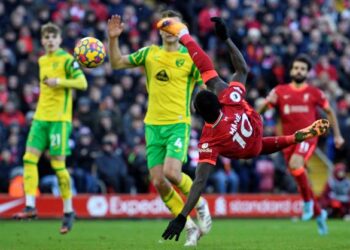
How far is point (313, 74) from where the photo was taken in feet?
84.2

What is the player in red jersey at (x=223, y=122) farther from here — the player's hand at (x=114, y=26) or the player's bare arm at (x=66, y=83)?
the player's bare arm at (x=66, y=83)

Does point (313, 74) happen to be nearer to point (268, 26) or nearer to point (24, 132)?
point (268, 26)

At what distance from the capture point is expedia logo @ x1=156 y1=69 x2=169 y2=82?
1257cm

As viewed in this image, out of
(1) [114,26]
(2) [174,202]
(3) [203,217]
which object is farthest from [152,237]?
(1) [114,26]

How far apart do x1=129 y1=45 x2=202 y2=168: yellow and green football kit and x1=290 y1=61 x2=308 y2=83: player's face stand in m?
3.51

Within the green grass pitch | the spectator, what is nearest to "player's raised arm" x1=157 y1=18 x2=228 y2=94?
the green grass pitch

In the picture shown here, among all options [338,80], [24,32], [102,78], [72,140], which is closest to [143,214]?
[72,140]

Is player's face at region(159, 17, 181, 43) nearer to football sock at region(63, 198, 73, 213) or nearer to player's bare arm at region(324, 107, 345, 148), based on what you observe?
football sock at region(63, 198, 73, 213)

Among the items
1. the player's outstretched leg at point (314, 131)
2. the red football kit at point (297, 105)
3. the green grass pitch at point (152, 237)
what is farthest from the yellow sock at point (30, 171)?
the player's outstretched leg at point (314, 131)

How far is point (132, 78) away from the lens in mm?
23000

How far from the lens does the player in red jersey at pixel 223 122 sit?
10.7 metres

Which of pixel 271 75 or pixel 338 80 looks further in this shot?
pixel 338 80

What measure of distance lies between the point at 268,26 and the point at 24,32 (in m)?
8.20

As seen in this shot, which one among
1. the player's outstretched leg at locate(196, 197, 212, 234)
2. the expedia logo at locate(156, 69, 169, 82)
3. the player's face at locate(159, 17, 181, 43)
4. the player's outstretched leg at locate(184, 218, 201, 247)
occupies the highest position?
the player's face at locate(159, 17, 181, 43)
